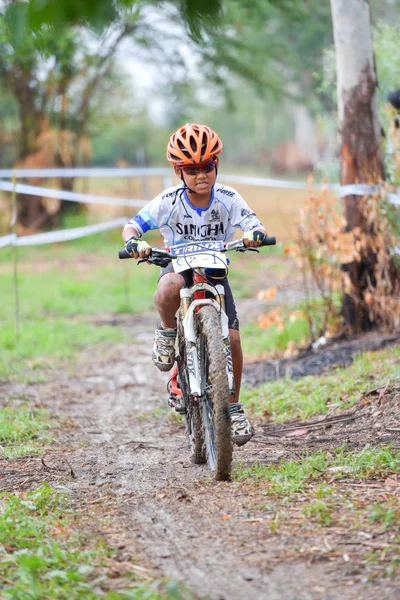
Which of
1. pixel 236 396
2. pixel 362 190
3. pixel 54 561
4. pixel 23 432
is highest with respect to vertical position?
pixel 362 190

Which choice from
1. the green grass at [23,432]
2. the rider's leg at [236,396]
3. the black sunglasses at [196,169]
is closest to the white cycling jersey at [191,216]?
the black sunglasses at [196,169]

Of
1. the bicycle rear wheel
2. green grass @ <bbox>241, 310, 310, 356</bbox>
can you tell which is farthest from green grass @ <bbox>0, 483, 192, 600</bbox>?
green grass @ <bbox>241, 310, 310, 356</bbox>

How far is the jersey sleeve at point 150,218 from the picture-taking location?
4754 millimetres

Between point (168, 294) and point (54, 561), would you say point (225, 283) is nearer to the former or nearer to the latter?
point (168, 294)

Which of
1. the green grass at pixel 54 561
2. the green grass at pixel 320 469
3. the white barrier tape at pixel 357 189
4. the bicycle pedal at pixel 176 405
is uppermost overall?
the white barrier tape at pixel 357 189

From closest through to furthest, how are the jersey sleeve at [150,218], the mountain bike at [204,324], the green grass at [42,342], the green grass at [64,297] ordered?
the mountain bike at [204,324] < the jersey sleeve at [150,218] < the green grass at [42,342] < the green grass at [64,297]

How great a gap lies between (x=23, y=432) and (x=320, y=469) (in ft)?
7.21

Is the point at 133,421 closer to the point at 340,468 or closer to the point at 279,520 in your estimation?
the point at 340,468

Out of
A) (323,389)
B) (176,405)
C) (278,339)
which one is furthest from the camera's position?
(278,339)

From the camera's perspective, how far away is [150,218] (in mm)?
4766

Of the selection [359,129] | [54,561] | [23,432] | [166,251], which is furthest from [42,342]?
[54,561]

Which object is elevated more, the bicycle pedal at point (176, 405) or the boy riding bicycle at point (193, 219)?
the boy riding bicycle at point (193, 219)

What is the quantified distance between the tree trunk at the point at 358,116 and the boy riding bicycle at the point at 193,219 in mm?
2705

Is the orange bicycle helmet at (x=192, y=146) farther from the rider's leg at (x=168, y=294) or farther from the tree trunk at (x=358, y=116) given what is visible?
the tree trunk at (x=358, y=116)
